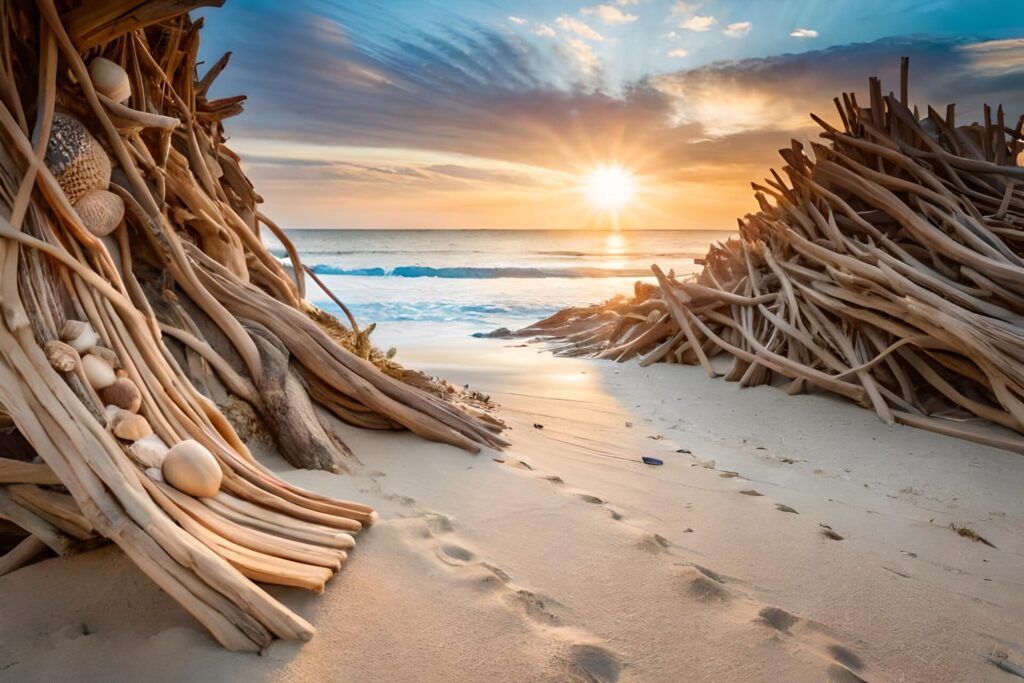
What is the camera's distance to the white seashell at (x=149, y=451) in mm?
1477

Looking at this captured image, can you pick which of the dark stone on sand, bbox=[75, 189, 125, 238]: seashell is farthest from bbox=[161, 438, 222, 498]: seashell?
the dark stone on sand

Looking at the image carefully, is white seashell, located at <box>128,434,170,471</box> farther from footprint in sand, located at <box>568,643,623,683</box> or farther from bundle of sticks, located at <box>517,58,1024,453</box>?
bundle of sticks, located at <box>517,58,1024,453</box>

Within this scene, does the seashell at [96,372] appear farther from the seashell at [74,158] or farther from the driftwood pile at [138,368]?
the seashell at [74,158]

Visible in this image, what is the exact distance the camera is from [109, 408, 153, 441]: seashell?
4.90ft

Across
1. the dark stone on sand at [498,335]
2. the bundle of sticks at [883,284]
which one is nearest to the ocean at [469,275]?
the dark stone on sand at [498,335]

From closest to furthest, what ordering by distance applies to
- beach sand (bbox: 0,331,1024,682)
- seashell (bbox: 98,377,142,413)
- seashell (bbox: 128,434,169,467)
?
1. beach sand (bbox: 0,331,1024,682)
2. seashell (bbox: 128,434,169,467)
3. seashell (bbox: 98,377,142,413)

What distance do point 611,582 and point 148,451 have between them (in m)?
1.20

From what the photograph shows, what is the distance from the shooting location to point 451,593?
62.6 inches

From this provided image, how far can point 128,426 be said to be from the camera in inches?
59.0

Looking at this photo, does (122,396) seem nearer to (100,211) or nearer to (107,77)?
(100,211)

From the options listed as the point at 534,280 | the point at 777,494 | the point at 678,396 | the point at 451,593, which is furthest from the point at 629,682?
the point at 534,280

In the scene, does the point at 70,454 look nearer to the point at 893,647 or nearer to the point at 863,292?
the point at 893,647

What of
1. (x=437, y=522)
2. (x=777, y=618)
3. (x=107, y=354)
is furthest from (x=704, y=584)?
(x=107, y=354)

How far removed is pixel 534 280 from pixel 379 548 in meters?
21.4
